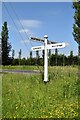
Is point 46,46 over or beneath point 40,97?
over

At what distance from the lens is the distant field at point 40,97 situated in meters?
7.71

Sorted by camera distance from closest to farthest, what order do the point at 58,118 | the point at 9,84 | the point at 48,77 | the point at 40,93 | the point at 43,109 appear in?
1. the point at 58,118
2. the point at 43,109
3. the point at 40,93
4. the point at 9,84
5. the point at 48,77

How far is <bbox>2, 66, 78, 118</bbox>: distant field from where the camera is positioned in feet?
25.3

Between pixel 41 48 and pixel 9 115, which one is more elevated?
pixel 41 48

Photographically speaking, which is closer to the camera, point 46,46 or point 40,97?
point 40,97

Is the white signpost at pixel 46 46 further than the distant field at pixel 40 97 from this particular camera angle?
Yes

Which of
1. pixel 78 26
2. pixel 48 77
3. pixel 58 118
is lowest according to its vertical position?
pixel 58 118

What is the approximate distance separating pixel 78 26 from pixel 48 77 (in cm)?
1214

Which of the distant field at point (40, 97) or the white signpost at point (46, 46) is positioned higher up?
the white signpost at point (46, 46)

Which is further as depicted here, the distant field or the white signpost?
the white signpost

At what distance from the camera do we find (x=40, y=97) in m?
9.03

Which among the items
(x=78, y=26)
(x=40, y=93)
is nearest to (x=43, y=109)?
(x=40, y=93)

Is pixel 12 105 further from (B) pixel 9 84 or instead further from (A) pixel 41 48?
(A) pixel 41 48

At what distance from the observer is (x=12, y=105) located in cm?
842
